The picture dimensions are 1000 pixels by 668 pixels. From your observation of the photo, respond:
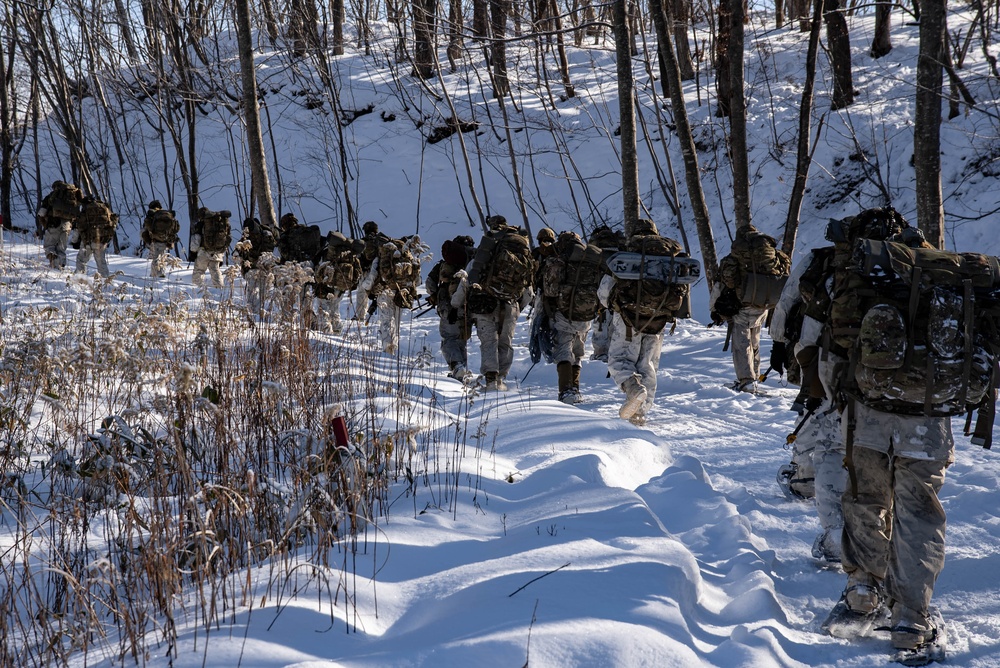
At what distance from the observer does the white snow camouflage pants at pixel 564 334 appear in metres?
9.19

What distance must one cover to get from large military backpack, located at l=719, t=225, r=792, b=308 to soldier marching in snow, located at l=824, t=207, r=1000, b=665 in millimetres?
5636

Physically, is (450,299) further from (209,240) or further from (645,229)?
(209,240)

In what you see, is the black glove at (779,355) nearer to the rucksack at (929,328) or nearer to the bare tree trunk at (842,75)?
the rucksack at (929,328)

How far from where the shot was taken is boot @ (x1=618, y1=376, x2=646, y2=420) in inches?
309

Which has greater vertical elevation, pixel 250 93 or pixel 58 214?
pixel 250 93

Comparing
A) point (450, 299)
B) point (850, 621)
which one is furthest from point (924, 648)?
point (450, 299)


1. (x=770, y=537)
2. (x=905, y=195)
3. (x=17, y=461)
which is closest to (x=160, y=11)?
(x=905, y=195)

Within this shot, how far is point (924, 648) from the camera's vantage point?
3.41 metres

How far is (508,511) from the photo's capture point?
4508 mm

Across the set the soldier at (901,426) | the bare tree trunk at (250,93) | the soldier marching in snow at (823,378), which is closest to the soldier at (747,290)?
the soldier marching in snow at (823,378)

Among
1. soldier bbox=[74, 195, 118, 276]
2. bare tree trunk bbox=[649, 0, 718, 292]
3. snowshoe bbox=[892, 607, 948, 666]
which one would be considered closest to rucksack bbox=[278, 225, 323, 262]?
soldier bbox=[74, 195, 118, 276]

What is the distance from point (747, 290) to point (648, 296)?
7.11ft

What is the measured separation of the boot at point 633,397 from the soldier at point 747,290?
216cm

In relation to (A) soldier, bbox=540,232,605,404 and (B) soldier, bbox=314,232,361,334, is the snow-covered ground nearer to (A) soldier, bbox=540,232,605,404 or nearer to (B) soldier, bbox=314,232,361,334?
(A) soldier, bbox=540,232,605,404
